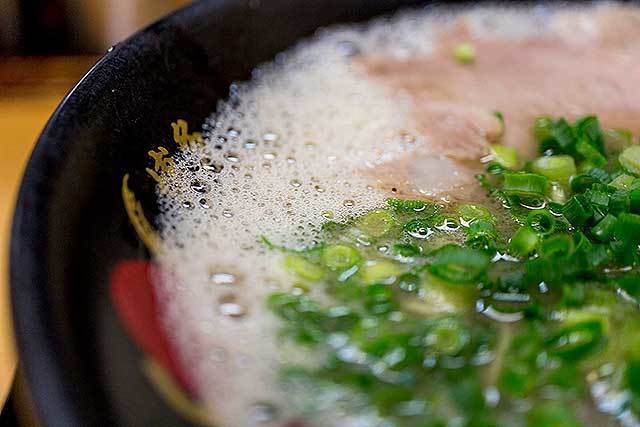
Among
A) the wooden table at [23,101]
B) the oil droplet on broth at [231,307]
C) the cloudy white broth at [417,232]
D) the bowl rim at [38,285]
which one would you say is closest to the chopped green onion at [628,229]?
the cloudy white broth at [417,232]

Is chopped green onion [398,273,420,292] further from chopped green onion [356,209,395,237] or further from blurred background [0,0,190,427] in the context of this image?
blurred background [0,0,190,427]

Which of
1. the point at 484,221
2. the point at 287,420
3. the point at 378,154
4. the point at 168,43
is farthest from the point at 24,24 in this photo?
the point at 287,420

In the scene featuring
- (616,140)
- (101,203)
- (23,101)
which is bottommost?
(23,101)

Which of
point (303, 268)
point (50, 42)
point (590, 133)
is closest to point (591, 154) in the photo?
point (590, 133)

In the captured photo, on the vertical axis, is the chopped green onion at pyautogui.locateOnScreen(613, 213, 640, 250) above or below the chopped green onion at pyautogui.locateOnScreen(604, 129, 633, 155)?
above

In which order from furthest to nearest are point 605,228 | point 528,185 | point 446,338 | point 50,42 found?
1. point 50,42
2. point 528,185
3. point 605,228
4. point 446,338

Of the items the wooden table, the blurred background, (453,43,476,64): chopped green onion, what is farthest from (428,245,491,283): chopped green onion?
the blurred background

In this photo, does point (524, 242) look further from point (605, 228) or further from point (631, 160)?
point (631, 160)
